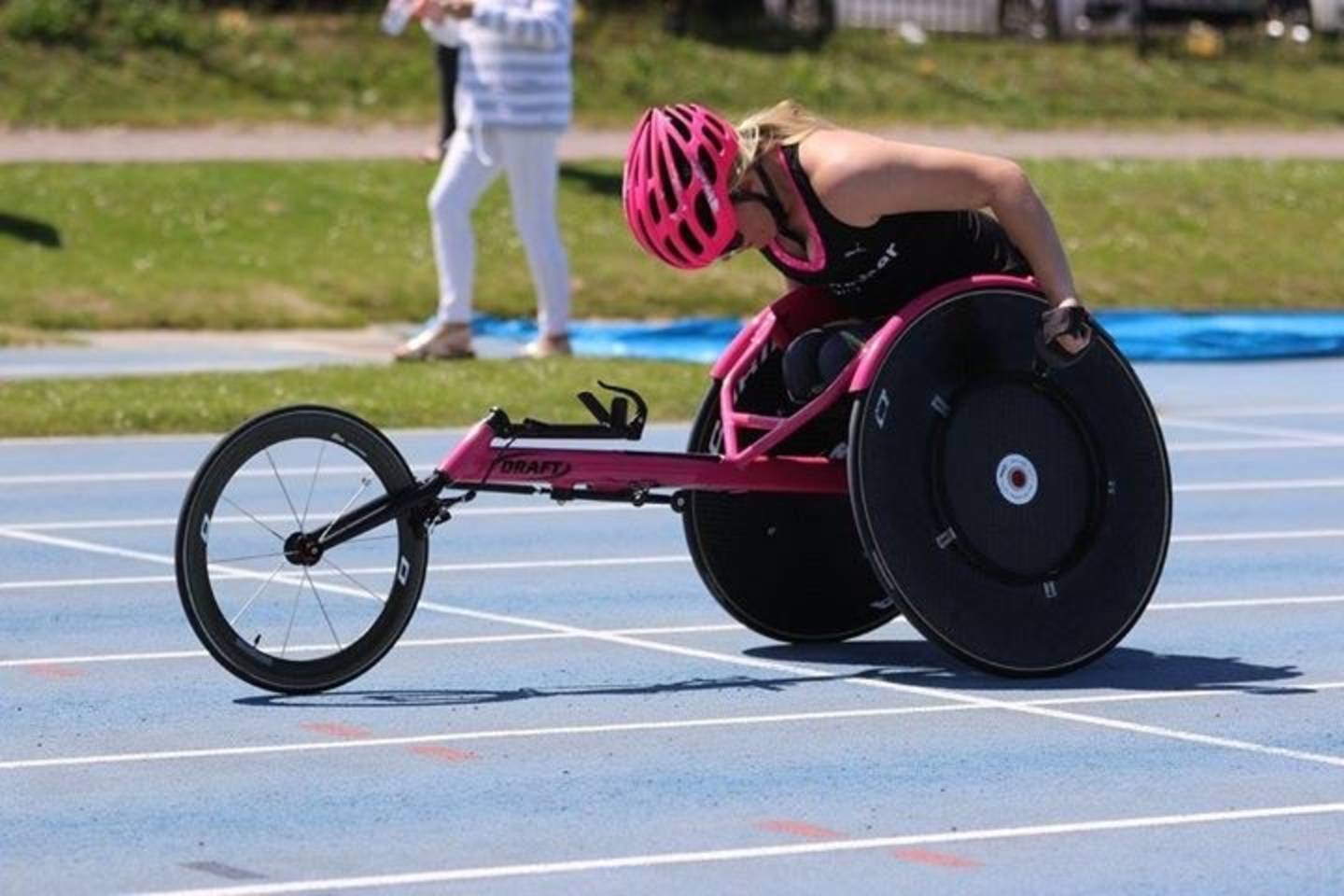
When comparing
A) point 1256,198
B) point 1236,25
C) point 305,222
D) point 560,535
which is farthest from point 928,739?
point 1236,25

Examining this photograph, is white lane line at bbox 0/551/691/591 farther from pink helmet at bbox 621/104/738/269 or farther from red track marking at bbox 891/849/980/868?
red track marking at bbox 891/849/980/868

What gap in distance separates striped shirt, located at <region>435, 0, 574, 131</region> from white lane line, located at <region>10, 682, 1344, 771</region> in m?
8.01

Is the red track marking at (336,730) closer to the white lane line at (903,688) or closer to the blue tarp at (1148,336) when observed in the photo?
the white lane line at (903,688)

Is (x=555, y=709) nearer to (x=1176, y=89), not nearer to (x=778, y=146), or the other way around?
(x=778, y=146)

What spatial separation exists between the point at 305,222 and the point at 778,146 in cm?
1302

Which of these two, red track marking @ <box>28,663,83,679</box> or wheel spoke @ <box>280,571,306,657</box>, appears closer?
red track marking @ <box>28,663,83,679</box>

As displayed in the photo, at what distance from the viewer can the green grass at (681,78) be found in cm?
2653

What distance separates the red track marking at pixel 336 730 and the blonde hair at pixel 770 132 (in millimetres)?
1634

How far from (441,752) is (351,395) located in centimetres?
733

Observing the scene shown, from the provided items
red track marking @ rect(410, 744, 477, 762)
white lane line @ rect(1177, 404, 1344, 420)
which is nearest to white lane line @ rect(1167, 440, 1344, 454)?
Result: white lane line @ rect(1177, 404, 1344, 420)

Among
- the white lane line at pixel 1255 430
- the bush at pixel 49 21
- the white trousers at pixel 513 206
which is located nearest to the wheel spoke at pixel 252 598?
the white lane line at pixel 1255 430

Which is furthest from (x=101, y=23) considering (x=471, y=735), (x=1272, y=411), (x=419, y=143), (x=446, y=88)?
(x=471, y=735)

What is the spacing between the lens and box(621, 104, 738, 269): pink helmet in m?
8.18

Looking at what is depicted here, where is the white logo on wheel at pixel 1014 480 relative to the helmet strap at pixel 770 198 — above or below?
below
